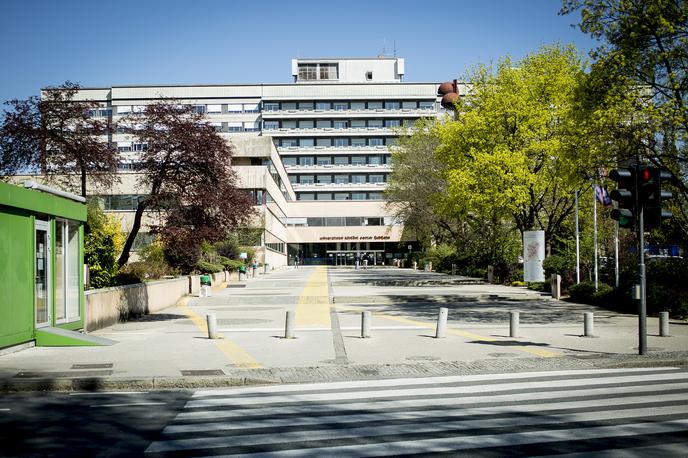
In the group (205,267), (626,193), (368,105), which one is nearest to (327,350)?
(626,193)

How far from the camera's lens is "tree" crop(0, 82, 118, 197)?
1966 centimetres

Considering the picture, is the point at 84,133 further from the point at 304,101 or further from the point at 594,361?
the point at 304,101

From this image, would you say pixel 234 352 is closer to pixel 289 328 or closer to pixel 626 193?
pixel 289 328

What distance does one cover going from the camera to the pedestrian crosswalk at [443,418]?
20.9ft

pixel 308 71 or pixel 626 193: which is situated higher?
pixel 308 71

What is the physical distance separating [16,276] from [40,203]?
5.76 ft

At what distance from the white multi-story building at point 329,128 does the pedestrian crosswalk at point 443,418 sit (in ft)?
314

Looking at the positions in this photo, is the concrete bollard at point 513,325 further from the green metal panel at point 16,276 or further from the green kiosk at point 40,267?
the green metal panel at point 16,276

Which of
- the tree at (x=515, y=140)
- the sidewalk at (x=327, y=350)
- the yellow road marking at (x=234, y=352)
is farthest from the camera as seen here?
the tree at (x=515, y=140)

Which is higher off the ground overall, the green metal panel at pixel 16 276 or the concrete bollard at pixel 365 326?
the green metal panel at pixel 16 276

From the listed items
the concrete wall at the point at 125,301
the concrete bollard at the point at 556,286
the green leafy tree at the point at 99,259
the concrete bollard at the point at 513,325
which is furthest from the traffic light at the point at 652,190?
the concrete bollard at the point at 556,286

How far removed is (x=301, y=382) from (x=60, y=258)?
7.63m

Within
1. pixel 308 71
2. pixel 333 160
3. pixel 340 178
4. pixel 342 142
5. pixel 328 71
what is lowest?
pixel 340 178

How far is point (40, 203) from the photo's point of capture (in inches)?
546
